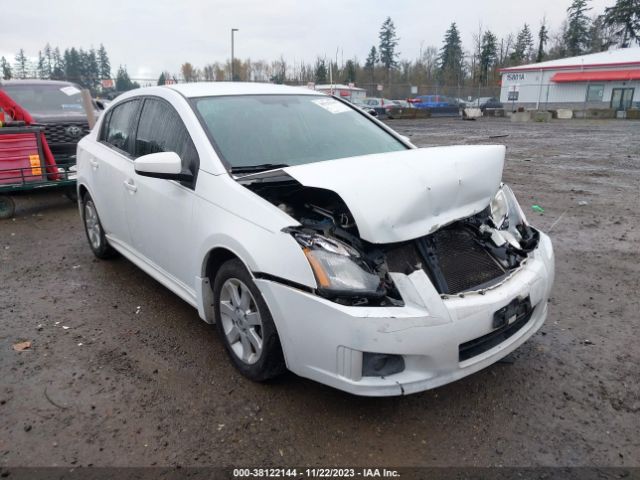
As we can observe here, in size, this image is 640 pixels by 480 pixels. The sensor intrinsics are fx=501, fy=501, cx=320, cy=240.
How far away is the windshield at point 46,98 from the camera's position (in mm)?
10039

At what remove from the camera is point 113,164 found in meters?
4.34

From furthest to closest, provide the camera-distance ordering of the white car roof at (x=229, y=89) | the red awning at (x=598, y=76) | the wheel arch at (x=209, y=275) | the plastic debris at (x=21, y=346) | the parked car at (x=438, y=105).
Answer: the red awning at (x=598, y=76) → the parked car at (x=438, y=105) → the white car roof at (x=229, y=89) → the plastic debris at (x=21, y=346) → the wheel arch at (x=209, y=275)

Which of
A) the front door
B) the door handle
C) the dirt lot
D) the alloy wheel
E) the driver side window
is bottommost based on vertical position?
the dirt lot

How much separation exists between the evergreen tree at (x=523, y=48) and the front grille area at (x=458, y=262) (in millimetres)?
80090

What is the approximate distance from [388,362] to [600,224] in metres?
5.34

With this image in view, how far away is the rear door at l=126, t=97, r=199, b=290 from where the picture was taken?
332cm

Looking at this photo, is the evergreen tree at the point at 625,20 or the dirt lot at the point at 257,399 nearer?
the dirt lot at the point at 257,399

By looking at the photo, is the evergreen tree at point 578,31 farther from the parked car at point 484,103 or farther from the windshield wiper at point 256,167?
the windshield wiper at point 256,167

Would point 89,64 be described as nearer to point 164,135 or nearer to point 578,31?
point 578,31

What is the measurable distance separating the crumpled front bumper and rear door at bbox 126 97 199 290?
0.97 meters

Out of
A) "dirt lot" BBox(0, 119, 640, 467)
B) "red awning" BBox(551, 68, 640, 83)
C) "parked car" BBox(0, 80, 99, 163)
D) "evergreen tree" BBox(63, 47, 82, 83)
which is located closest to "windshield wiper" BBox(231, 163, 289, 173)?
"dirt lot" BBox(0, 119, 640, 467)

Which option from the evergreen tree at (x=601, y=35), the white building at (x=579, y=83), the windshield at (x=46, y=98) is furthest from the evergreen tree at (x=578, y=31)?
the windshield at (x=46, y=98)

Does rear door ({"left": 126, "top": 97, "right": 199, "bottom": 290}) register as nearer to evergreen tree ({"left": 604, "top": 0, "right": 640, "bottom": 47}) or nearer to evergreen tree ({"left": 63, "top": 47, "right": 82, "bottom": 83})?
evergreen tree ({"left": 604, "top": 0, "right": 640, "bottom": 47})

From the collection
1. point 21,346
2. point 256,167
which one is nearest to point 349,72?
point 256,167
